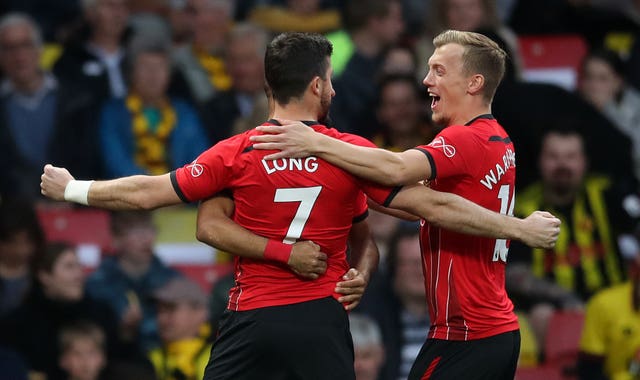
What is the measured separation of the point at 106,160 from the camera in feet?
32.1

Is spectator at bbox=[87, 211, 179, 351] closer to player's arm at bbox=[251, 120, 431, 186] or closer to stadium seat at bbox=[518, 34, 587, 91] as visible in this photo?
stadium seat at bbox=[518, 34, 587, 91]

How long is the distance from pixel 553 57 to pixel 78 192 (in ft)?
21.2

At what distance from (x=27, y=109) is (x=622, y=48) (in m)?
5.01

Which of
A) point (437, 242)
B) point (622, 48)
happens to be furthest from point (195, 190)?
point (622, 48)

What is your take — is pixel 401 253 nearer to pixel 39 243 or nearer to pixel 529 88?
pixel 529 88

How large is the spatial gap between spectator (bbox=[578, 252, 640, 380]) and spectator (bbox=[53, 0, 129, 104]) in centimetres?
387

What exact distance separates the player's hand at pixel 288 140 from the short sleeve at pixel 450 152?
0.47 m

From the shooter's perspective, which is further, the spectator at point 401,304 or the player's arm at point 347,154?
the spectator at point 401,304

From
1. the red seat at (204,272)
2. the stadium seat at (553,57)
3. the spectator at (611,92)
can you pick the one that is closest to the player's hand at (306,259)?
the red seat at (204,272)

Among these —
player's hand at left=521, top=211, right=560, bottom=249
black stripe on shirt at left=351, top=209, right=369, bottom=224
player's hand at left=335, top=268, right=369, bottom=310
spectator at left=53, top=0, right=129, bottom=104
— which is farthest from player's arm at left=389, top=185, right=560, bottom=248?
spectator at left=53, top=0, right=129, bottom=104

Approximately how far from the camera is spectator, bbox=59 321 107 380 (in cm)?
828

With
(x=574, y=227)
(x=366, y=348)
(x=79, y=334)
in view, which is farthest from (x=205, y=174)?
(x=574, y=227)

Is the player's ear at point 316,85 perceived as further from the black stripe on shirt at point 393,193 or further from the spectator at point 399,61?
the spectator at point 399,61

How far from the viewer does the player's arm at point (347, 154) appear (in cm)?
522
